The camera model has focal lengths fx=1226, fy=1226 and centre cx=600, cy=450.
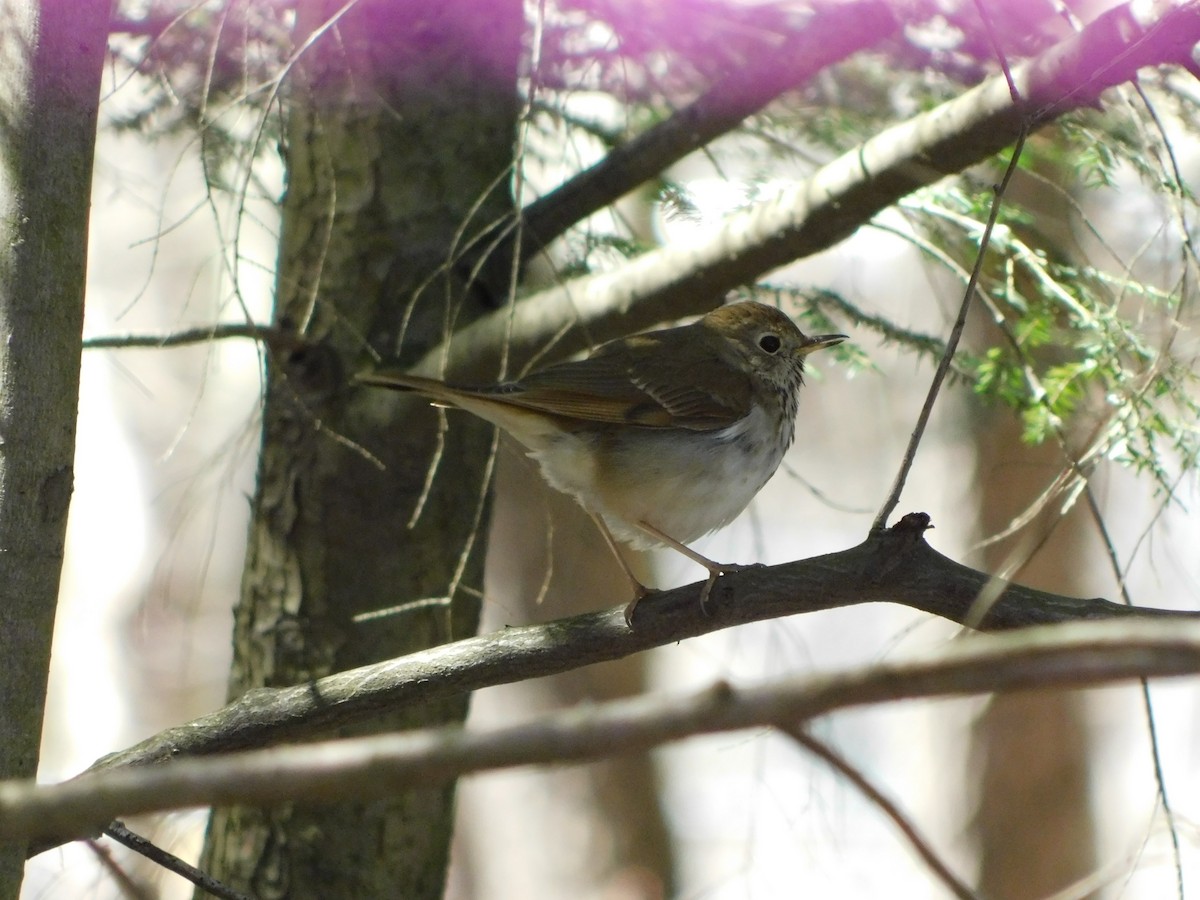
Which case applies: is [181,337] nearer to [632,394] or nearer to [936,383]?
[632,394]

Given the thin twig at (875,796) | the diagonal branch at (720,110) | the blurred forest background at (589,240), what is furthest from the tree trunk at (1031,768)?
the thin twig at (875,796)

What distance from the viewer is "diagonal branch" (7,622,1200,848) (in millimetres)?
1059

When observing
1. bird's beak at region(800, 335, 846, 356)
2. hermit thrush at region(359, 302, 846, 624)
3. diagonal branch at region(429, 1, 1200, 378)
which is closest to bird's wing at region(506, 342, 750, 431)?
hermit thrush at region(359, 302, 846, 624)

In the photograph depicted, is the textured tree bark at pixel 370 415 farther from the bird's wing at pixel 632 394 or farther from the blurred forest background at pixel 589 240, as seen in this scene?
the bird's wing at pixel 632 394

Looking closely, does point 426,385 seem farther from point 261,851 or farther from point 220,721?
point 261,851

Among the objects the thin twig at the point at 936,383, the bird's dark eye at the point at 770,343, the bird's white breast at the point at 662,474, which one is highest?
the bird's dark eye at the point at 770,343

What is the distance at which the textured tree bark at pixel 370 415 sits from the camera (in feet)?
12.5

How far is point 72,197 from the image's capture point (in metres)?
2.39

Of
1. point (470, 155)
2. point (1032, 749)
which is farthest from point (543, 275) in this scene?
point (1032, 749)

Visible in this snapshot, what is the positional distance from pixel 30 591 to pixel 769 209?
203 centimetres

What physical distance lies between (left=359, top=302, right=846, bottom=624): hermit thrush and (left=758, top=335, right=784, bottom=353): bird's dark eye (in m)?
0.26

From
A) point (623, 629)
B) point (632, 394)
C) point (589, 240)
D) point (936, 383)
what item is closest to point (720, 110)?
point (589, 240)

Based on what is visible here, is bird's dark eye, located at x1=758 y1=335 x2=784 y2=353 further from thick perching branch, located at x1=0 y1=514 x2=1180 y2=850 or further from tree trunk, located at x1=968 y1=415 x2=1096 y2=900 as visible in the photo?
tree trunk, located at x1=968 y1=415 x2=1096 y2=900

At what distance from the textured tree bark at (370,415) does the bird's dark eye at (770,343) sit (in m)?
0.95
